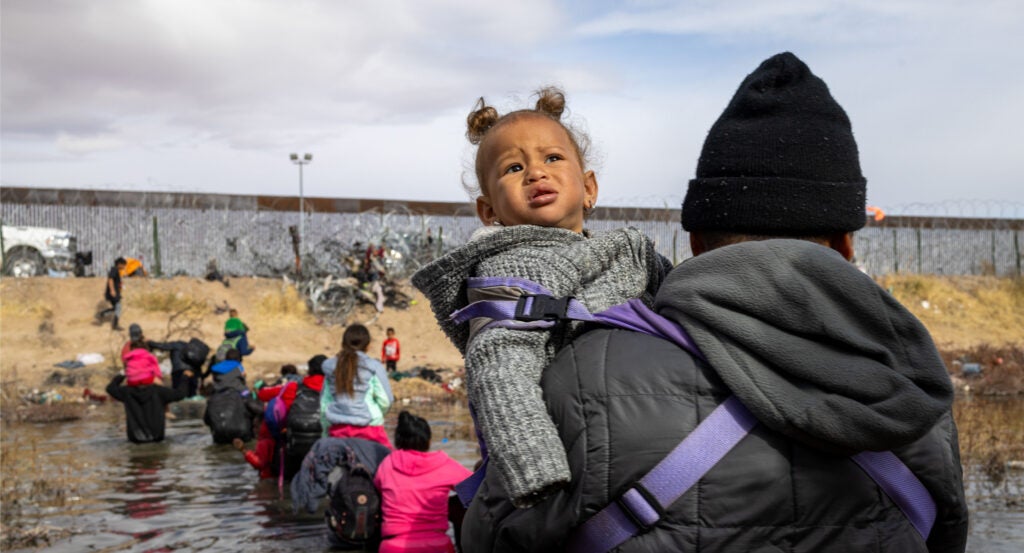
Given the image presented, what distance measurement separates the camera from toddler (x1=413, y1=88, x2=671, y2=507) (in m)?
1.91

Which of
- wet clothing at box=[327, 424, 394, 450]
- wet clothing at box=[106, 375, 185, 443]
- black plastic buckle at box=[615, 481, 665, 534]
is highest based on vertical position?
black plastic buckle at box=[615, 481, 665, 534]

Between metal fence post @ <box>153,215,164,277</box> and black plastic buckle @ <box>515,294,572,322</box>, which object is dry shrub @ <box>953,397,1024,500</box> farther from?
metal fence post @ <box>153,215,164,277</box>

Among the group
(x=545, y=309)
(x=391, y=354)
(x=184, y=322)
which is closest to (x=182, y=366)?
(x=391, y=354)

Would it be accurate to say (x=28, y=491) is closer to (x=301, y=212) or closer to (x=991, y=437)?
(x=991, y=437)

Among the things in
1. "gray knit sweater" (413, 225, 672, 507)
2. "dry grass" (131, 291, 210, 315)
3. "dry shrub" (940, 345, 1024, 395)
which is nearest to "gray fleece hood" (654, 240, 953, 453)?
"gray knit sweater" (413, 225, 672, 507)

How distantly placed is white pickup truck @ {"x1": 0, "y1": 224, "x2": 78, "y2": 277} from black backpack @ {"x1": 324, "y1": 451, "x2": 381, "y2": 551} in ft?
86.5

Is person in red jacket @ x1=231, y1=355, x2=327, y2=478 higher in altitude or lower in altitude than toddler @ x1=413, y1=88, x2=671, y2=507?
lower

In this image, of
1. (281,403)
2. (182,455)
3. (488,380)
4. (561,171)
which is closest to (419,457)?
(281,403)

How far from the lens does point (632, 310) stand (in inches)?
Answer: 78.7

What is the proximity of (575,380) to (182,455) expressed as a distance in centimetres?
1246

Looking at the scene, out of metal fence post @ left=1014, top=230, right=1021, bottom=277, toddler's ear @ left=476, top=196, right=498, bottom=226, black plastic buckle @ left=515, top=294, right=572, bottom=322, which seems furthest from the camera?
metal fence post @ left=1014, top=230, right=1021, bottom=277

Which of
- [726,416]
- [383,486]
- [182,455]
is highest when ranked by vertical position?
[726,416]

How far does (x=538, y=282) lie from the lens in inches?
84.7

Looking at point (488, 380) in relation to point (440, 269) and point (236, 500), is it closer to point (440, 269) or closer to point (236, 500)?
point (440, 269)
